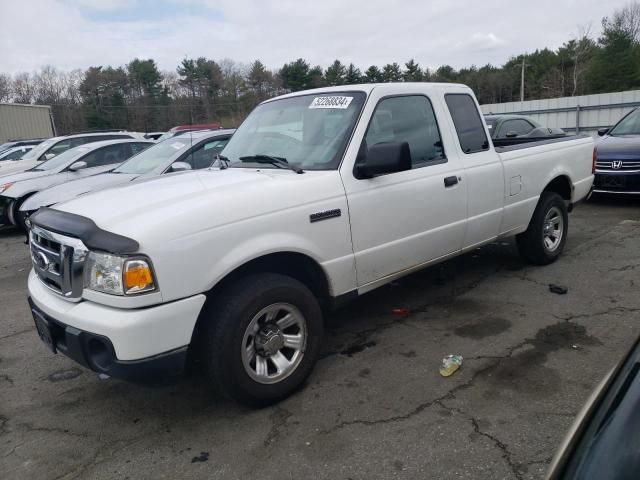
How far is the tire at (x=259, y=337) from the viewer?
282cm

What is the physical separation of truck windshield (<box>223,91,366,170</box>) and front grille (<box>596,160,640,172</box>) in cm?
684

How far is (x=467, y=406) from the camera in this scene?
9.96ft

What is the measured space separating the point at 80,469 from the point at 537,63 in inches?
3176

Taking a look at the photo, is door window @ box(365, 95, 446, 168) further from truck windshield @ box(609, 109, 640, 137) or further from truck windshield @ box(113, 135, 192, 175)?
truck windshield @ box(609, 109, 640, 137)

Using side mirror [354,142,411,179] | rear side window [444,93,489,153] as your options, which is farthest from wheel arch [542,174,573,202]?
side mirror [354,142,411,179]

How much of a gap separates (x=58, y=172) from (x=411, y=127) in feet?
25.5

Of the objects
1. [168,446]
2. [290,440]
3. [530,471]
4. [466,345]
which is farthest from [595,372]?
[168,446]

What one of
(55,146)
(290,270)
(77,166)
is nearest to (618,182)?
(290,270)

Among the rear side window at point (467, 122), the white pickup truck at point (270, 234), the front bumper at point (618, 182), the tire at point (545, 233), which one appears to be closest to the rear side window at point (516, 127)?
the front bumper at point (618, 182)

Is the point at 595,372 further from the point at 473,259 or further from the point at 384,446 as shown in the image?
the point at 473,259

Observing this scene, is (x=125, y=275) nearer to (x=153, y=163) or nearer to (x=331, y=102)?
(x=331, y=102)

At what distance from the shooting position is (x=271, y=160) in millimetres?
3668

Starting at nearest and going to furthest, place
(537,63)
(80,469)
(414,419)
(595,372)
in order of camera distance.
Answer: (80,469) < (414,419) < (595,372) < (537,63)

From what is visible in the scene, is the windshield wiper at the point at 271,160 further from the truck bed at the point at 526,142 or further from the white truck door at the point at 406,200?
the truck bed at the point at 526,142
